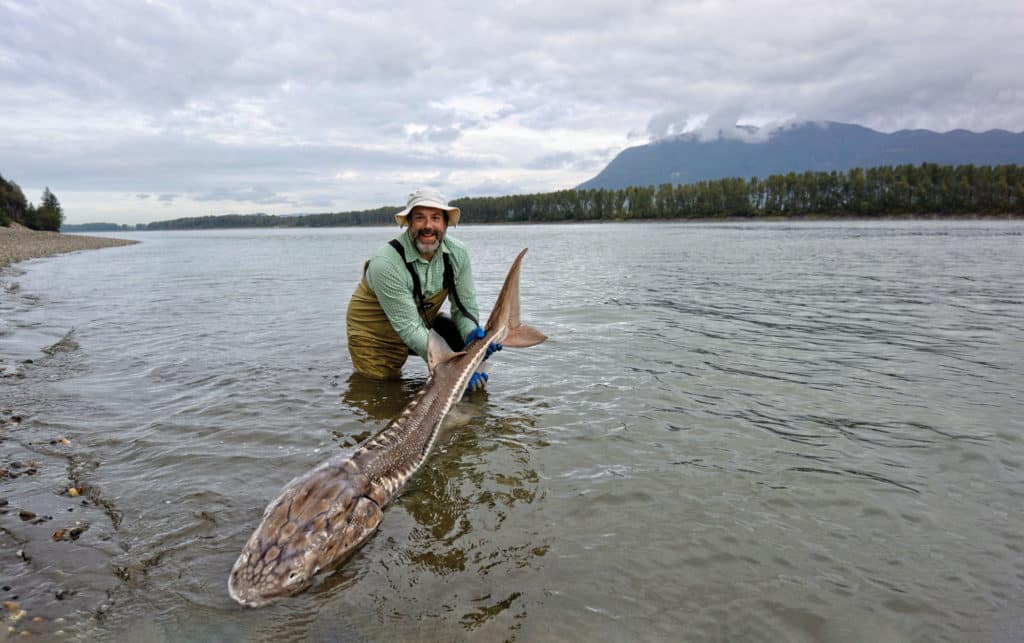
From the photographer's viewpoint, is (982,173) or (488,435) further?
(982,173)

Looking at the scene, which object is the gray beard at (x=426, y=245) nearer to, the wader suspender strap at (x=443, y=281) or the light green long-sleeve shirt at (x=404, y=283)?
the light green long-sleeve shirt at (x=404, y=283)

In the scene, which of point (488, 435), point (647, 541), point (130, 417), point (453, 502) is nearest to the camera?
point (647, 541)

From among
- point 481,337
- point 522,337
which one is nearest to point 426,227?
point 481,337

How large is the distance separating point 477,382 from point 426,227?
6.74 feet

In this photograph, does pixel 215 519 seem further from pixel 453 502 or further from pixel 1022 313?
pixel 1022 313

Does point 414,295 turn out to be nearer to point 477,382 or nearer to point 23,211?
point 477,382

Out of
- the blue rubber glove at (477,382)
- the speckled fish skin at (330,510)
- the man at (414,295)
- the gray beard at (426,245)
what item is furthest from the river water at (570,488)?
the gray beard at (426,245)

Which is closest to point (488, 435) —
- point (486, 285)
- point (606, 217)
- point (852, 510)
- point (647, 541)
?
point (647, 541)

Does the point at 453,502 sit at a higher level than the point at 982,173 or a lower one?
lower

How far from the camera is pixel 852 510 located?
436 cm

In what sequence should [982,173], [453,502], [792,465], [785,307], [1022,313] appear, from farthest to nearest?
[982,173], [785,307], [1022,313], [792,465], [453,502]

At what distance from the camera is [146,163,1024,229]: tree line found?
325ft

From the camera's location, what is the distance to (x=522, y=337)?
7402 mm

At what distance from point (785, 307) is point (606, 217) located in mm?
145643
